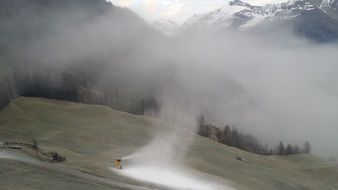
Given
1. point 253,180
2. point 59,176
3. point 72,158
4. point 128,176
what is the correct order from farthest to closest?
point 253,180, point 72,158, point 128,176, point 59,176

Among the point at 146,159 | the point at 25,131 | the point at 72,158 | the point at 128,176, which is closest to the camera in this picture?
the point at 128,176

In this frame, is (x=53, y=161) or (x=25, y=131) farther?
(x=25, y=131)

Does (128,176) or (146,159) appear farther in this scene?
(146,159)

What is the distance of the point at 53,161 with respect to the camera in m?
109

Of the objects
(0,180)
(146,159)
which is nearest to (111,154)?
(146,159)

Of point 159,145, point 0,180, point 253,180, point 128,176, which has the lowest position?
point 0,180

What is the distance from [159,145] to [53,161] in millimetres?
82535

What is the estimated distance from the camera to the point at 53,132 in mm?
190750

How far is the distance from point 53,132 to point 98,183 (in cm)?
10202

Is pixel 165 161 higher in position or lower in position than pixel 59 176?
higher

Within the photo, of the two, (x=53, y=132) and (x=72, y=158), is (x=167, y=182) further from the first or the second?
(x=53, y=132)

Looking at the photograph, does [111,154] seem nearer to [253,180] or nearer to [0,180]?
[253,180]

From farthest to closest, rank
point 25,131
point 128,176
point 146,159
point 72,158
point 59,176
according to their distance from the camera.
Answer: point 25,131
point 146,159
point 72,158
point 128,176
point 59,176

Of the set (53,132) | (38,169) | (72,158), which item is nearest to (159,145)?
(53,132)
